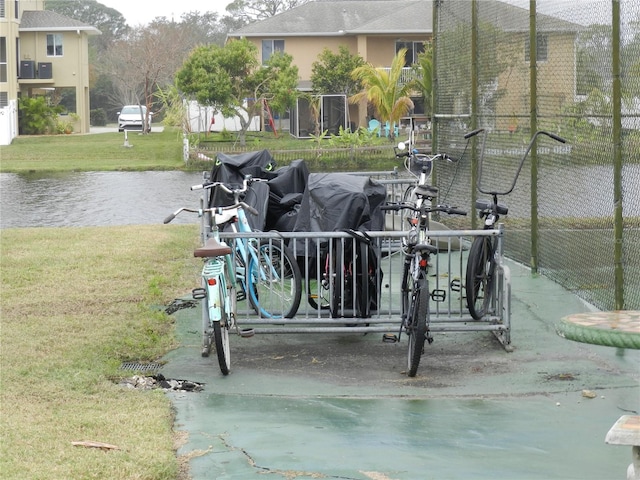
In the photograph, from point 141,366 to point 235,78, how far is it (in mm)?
33335

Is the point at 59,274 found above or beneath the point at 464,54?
beneath

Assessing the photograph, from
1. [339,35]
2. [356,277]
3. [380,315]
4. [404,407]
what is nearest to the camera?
[404,407]

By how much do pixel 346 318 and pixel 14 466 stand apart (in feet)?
11.2

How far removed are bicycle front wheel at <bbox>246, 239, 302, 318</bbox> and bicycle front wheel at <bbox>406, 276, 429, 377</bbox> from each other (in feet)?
3.82

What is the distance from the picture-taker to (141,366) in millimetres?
7754

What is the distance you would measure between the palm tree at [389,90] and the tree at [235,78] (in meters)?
2.96

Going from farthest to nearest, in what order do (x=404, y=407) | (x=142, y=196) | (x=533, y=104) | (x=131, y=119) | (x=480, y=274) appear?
1. (x=131, y=119)
2. (x=142, y=196)
3. (x=533, y=104)
4. (x=480, y=274)
5. (x=404, y=407)

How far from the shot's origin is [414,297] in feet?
24.0

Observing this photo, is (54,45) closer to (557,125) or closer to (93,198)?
(93,198)

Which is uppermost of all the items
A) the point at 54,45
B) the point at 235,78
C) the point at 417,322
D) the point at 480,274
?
the point at 54,45

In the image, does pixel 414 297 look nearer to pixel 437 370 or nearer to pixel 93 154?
pixel 437 370

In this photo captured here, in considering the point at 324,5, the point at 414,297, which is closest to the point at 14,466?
the point at 414,297

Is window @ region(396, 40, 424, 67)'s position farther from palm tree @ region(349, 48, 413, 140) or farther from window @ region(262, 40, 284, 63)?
palm tree @ region(349, 48, 413, 140)

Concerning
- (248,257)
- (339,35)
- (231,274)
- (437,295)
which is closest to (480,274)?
(437,295)
